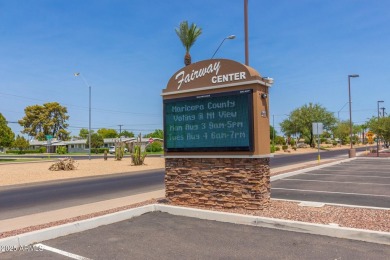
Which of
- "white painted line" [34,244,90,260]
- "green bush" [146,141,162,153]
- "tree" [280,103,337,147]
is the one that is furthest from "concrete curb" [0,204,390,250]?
"tree" [280,103,337,147]

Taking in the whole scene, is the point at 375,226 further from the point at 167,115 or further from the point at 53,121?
the point at 53,121

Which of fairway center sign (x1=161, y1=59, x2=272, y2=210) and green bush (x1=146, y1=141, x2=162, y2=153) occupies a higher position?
fairway center sign (x1=161, y1=59, x2=272, y2=210)

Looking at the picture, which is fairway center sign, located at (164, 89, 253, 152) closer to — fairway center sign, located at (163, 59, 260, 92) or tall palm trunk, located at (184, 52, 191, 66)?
fairway center sign, located at (163, 59, 260, 92)

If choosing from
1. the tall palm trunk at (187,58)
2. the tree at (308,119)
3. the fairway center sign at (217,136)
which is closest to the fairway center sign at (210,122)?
the fairway center sign at (217,136)

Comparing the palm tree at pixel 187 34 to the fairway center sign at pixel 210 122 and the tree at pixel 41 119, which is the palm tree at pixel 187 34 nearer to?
the fairway center sign at pixel 210 122

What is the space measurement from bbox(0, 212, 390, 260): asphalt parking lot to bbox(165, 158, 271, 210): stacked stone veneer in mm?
1151

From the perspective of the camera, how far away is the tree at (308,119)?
260ft

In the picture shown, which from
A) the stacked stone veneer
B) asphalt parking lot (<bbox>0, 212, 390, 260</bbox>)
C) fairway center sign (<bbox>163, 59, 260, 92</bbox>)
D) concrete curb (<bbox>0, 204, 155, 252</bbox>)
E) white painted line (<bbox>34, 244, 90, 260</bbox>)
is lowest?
white painted line (<bbox>34, 244, 90, 260</bbox>)

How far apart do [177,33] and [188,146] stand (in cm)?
2291

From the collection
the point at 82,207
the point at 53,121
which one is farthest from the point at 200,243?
the point at 53,121

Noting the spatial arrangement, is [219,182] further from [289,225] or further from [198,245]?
[198,245]

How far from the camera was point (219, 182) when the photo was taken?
8453 mm

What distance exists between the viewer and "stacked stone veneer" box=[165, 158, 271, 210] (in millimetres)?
8008

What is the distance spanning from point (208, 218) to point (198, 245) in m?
1.82
